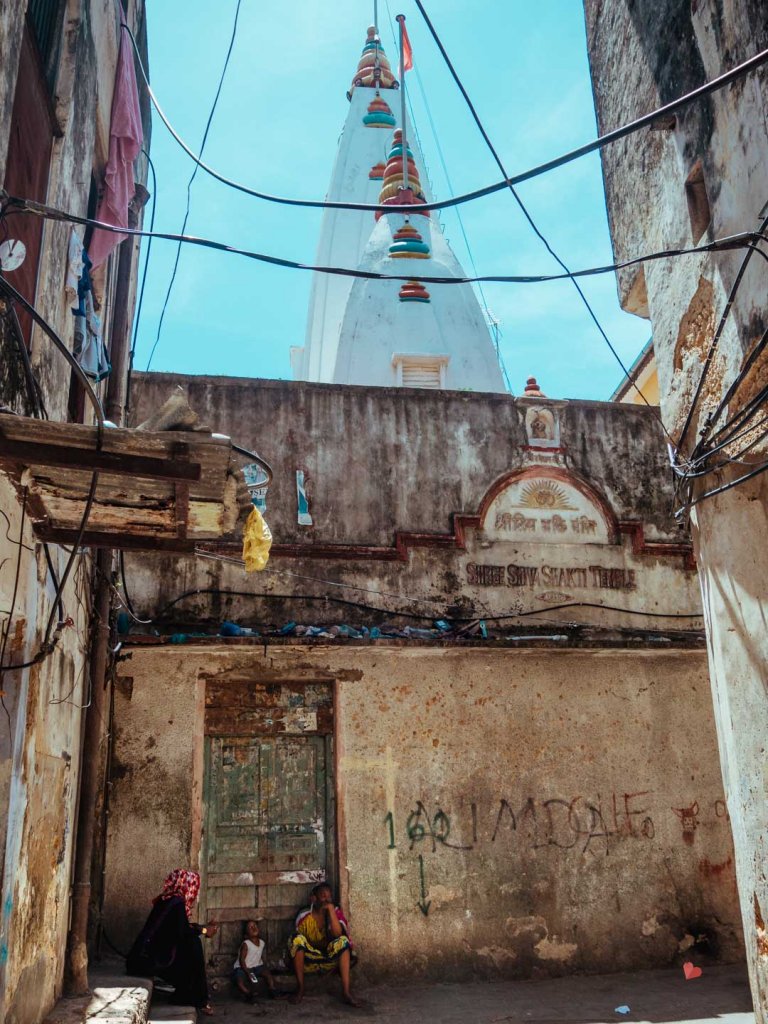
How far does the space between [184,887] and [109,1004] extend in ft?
5.88

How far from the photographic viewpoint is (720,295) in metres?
5.60

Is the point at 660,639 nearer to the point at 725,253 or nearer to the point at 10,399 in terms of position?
the point at 725,253

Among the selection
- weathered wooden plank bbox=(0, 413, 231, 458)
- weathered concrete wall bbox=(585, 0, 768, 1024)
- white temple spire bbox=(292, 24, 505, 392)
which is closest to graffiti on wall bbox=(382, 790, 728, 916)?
weathered concrete wall bbox=(585, 0, 768, 1024)

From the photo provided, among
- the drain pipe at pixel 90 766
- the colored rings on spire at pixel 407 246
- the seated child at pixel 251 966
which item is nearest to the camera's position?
the drain pipe at pixel 90 766

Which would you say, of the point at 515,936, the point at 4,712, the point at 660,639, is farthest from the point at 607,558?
the point at 4,712

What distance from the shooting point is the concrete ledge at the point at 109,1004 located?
18.8ft

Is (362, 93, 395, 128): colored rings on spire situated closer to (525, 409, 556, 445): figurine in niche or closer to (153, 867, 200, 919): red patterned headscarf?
(525, 409, 556, 445): figurine in niche

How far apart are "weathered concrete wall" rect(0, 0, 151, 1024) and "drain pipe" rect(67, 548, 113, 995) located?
0.26 feet

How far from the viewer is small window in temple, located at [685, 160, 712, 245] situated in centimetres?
582

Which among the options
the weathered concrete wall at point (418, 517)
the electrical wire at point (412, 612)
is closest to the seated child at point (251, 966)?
the weathered concrete wall at point (418, 517)

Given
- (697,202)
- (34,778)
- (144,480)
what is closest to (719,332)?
(697,202)

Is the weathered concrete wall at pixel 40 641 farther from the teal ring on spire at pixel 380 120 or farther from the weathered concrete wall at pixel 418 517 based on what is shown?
the teal ring on spire at pixel 380 120

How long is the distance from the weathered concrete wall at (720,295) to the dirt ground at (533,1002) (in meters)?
2.92

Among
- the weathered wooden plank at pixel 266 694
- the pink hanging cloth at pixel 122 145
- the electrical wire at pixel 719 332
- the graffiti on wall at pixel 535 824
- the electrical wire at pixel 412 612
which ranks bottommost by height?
the graffiti on wall at pixel 535 824
